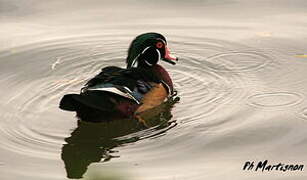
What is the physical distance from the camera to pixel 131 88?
7.55 m

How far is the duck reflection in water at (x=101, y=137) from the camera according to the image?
665 cm

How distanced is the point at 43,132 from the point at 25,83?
55.2 inches

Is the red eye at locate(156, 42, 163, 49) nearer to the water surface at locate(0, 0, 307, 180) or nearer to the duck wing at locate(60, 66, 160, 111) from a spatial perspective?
the water surface at locate(0, 0, 307, 180)

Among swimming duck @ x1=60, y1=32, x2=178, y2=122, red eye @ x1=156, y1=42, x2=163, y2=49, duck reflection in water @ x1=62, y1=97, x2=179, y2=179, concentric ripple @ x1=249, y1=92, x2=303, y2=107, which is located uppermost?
red eye @ x1=156, y1=42, x2=163, y2=49

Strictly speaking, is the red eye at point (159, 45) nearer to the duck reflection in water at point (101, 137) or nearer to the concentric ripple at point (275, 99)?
the duck reflection in water at point (101, 137)

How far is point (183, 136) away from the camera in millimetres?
7004

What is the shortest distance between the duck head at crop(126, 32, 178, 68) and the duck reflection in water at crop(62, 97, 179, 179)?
0.74 meters

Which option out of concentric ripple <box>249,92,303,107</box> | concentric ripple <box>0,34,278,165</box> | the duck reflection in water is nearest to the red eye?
concentric ripple <box>0,34,278,165</box>

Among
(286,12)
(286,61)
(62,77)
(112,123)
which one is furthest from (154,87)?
(286,12)

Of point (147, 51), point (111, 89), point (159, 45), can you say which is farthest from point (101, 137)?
point (159, 45)

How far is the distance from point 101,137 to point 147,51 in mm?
1683

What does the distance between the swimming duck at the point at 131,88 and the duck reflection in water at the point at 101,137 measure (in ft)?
0.35

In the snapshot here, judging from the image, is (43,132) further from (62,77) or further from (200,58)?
(200,58)

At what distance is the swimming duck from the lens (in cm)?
709
